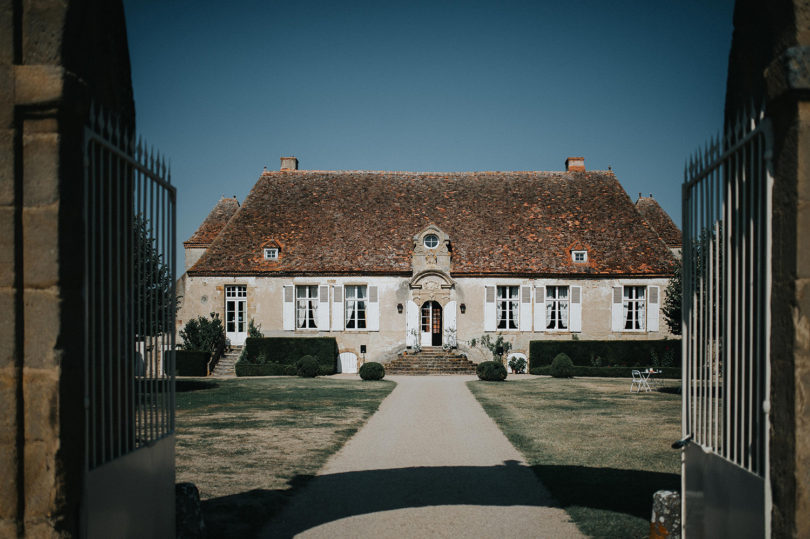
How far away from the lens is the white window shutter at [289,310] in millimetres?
25094

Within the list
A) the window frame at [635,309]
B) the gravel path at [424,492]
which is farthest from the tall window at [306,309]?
the gravel path at [424,492]

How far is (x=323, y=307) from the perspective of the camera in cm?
2509

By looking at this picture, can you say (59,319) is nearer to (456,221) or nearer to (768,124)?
(768,124)

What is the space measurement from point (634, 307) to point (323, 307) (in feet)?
37.4

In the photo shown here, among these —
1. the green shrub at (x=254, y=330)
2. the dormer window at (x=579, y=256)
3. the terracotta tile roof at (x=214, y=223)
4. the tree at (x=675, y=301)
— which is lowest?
the green shrub at (x=254, y=330)

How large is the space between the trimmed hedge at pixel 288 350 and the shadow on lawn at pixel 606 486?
53.8ft

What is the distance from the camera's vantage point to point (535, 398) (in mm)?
15609

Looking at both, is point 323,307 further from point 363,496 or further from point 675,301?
point 363,496

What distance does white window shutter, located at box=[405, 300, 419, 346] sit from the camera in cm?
2506

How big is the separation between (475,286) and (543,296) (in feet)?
8.24

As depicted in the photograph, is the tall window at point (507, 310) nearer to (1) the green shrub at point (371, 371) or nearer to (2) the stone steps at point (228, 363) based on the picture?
(1) the green shrub at point (371, 371)

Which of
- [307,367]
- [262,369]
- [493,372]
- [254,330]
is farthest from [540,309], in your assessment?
[254,330]

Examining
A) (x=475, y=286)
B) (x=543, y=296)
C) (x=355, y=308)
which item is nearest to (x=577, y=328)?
(x=543, y=296)

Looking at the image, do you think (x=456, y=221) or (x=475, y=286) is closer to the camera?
(x=475, y=286)
